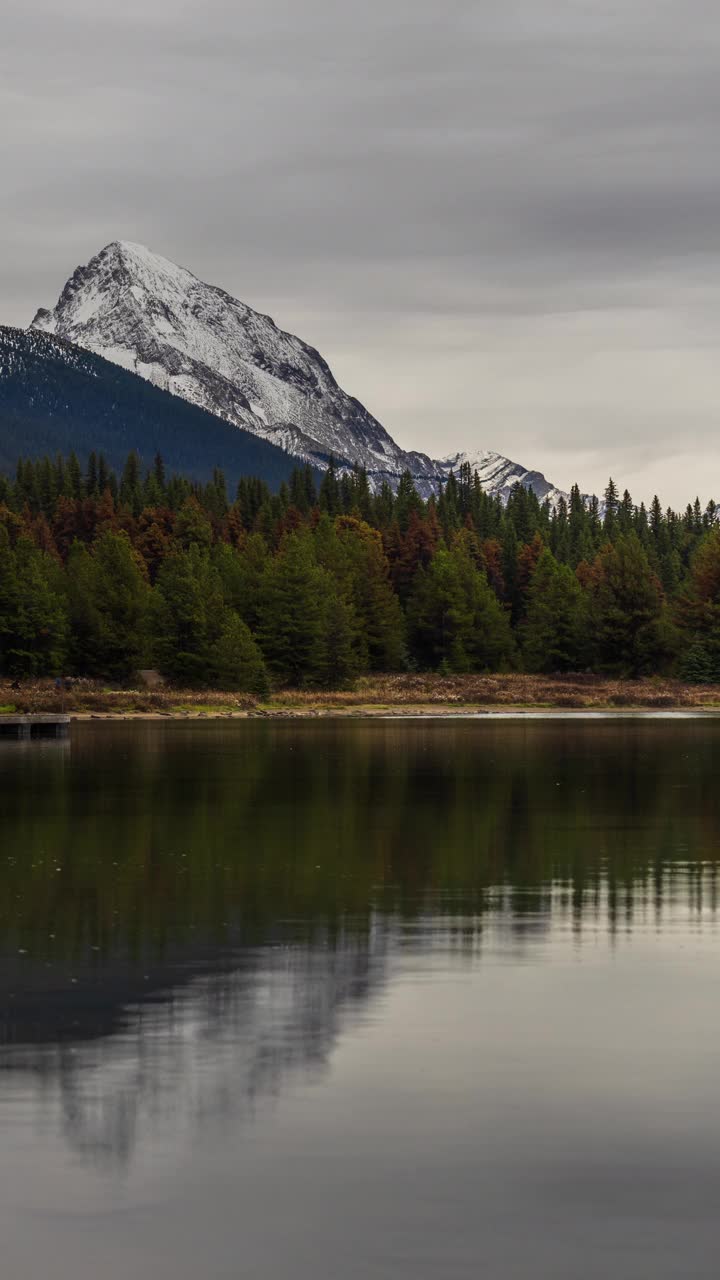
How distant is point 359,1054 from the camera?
14531mm

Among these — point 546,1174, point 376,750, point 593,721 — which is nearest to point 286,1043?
point 546,1174

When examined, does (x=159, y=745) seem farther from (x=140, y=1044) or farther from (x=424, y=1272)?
(x=424, y=1272)

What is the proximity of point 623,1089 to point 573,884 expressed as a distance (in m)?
12.5

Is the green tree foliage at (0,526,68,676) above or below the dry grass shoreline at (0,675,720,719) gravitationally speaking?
above

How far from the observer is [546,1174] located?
1117 centimetres

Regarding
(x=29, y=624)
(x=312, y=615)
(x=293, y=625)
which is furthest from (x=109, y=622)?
(x=312, y=615)

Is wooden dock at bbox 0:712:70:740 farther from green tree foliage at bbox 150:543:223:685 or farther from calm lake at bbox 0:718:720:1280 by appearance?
green tree foliage at bbox 150:543:223:685

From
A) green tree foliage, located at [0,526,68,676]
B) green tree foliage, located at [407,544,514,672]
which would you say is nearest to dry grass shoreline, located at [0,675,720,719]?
green tree foliage, located at [0,526,68,676]

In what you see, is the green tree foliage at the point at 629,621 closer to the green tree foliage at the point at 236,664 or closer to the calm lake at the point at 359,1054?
the green tree foliage at the point at 236,664

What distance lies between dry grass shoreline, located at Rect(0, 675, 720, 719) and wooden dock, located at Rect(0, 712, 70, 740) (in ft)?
54.5

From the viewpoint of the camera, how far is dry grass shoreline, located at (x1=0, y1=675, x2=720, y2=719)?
118125 mm

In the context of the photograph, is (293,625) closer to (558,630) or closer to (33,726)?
(558,630)

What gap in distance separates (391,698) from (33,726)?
198 ft

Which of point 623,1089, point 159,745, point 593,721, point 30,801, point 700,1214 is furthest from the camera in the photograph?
point 593,721
